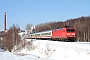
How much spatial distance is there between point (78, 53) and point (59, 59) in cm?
232

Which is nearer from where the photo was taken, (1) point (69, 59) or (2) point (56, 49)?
(1) point (69, 59)

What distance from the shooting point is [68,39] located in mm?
36750

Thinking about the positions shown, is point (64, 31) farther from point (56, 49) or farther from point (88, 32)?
point (88, 32)

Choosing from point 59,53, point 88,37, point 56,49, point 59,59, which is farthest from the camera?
point 88,37

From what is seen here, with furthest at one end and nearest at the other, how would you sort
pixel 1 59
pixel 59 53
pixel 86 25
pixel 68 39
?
pixel 86 25 → pixel 68 39 → pixel 59 53 → pixel 1 59

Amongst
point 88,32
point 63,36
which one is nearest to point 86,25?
point 88,32

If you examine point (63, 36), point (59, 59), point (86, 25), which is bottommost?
point (59, 59)

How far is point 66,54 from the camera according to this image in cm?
2064

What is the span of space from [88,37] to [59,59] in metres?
41.7

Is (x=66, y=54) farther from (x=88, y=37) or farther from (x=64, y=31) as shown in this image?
(x=88, y=37)

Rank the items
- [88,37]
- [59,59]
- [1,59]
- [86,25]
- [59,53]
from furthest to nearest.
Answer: [86,25] → [88,37] → [59,53] → [59,59] → [1,59]

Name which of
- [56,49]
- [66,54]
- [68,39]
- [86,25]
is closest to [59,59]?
[66,54]

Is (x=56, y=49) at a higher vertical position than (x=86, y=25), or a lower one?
lower

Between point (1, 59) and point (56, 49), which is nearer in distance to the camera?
point (1, 59)
